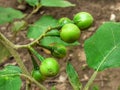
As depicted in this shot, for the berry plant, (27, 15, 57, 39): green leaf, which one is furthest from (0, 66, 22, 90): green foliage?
(27, 15, 57, 39): green leaf

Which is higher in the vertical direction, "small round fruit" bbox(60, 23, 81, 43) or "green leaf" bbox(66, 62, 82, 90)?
"small round fruit" bbox(60, 23, 81, 43)

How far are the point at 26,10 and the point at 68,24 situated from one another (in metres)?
2.75

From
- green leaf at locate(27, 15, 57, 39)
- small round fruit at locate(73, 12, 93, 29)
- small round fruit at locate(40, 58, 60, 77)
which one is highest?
small round fruit at locate(73, 12, 93, 29)

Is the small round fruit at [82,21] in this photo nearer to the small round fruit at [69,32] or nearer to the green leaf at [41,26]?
the small round fruit at [69,32]

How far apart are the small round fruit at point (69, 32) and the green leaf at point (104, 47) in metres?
0.08

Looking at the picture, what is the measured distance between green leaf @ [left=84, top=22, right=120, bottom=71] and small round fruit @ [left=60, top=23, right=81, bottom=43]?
8 cm

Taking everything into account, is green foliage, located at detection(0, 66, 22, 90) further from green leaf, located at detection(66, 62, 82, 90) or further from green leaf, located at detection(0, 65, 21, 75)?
green leaf, located at detection(66, 62, 82, 90)

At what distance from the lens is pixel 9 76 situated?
1.28 meters

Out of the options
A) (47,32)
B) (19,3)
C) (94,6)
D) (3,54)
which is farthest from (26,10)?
(47,32)

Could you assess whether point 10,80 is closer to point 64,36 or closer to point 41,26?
point 64,36

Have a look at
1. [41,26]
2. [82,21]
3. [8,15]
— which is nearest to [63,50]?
[82,21]

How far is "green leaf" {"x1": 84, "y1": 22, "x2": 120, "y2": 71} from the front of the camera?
4.15ft

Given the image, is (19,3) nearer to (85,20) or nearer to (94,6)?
(94,6)

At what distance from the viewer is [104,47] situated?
128 cm
